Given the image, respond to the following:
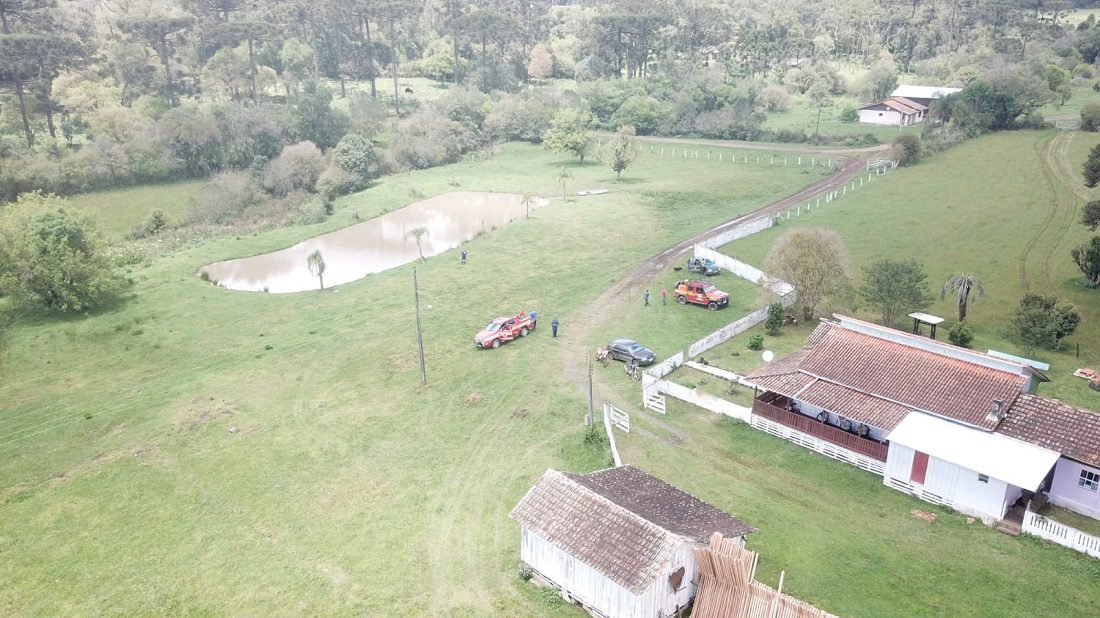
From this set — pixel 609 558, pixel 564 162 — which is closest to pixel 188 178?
pixel 564 162

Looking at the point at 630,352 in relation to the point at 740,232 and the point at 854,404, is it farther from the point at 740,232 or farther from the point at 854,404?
the point at 740,232

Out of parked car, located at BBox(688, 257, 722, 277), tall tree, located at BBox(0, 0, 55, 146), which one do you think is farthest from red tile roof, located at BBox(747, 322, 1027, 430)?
tall tree, located at BBox(0, 0, 55, 146)

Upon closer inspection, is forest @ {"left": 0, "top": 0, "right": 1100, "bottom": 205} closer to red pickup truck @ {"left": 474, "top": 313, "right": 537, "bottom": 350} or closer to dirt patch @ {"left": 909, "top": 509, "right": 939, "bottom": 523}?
red pickup truck @ {"left": 474, "top": 313, "right": 537, "bottom": 350}

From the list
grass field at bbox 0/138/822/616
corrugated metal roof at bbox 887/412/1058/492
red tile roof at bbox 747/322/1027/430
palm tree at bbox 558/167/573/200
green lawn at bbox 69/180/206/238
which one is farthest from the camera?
palm tree at bbox 558/167/573/200

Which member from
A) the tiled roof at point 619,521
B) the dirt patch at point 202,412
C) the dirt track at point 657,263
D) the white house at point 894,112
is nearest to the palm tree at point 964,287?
the dirt track at point 657,263

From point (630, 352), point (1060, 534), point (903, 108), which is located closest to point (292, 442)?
point (630, 352)

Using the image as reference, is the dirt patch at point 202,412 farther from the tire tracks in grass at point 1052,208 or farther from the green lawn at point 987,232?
the tire tracks in grass at point 1052,208
